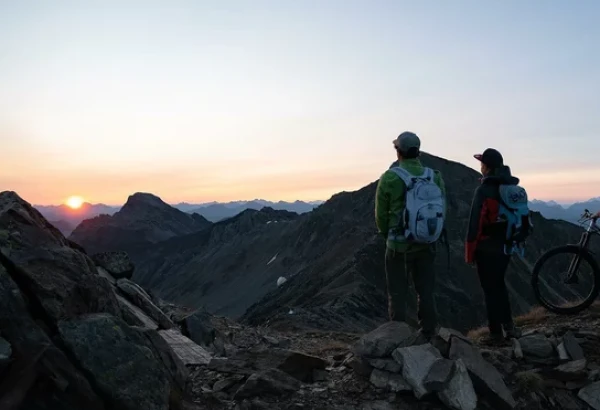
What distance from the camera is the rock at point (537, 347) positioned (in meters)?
7.54

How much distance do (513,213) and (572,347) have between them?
210 centimetres

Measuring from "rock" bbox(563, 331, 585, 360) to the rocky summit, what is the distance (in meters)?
0.02

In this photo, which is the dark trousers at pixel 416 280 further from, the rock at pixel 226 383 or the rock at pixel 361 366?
the rock at pixel 226 383

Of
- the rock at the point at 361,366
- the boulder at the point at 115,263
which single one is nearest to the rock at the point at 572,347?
the rock at the point at 361,366

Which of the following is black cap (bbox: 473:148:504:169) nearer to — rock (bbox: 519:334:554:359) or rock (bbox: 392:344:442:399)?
rock (bbox: 519:334:554:359)

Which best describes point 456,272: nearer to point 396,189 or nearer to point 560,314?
point 560,314

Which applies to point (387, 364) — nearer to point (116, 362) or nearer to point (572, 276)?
point (116, 362)

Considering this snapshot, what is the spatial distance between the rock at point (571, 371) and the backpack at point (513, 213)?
1760mm

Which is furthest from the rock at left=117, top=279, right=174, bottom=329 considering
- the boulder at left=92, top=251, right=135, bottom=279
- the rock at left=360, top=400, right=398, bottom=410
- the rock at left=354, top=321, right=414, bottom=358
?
the rock at left=360, top=400, right=398, bottom=410

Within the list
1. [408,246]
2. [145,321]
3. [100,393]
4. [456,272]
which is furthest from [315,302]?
[100,393]

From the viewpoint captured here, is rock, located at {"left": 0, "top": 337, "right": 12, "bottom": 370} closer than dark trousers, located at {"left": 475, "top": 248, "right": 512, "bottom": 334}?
Yes

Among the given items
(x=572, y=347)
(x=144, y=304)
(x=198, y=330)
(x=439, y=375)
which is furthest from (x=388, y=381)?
(x=144, y=304)

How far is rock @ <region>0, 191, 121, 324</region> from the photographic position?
19.2ft

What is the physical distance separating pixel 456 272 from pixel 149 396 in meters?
36.2
